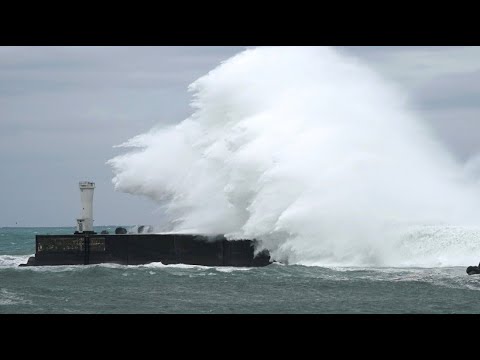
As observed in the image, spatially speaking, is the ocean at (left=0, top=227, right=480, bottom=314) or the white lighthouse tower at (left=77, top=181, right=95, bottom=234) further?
the white lighthouse tower at (left=77, top=181, right=95, bottom=234)

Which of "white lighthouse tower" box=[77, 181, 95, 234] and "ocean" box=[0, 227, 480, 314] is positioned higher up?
"white lighthouse tower" box=[77, 181, 95, 234]

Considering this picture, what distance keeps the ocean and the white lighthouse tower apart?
2.97 metres

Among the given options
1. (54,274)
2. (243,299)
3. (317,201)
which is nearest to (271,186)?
(317,201)

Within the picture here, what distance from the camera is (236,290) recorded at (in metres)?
28.0

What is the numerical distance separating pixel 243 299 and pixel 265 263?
1039 cm

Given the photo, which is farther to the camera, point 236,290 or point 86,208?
point 86,208

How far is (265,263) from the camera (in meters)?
36.2

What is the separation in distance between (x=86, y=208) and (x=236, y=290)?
1259 centimetres

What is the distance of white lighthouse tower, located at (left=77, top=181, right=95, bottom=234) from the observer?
A: 38.7 metres

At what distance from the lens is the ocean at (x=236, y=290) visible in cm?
2394

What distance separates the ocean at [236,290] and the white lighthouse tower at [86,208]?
9.75 ft

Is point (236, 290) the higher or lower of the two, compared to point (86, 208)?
lower

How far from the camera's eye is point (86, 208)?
39.0m
